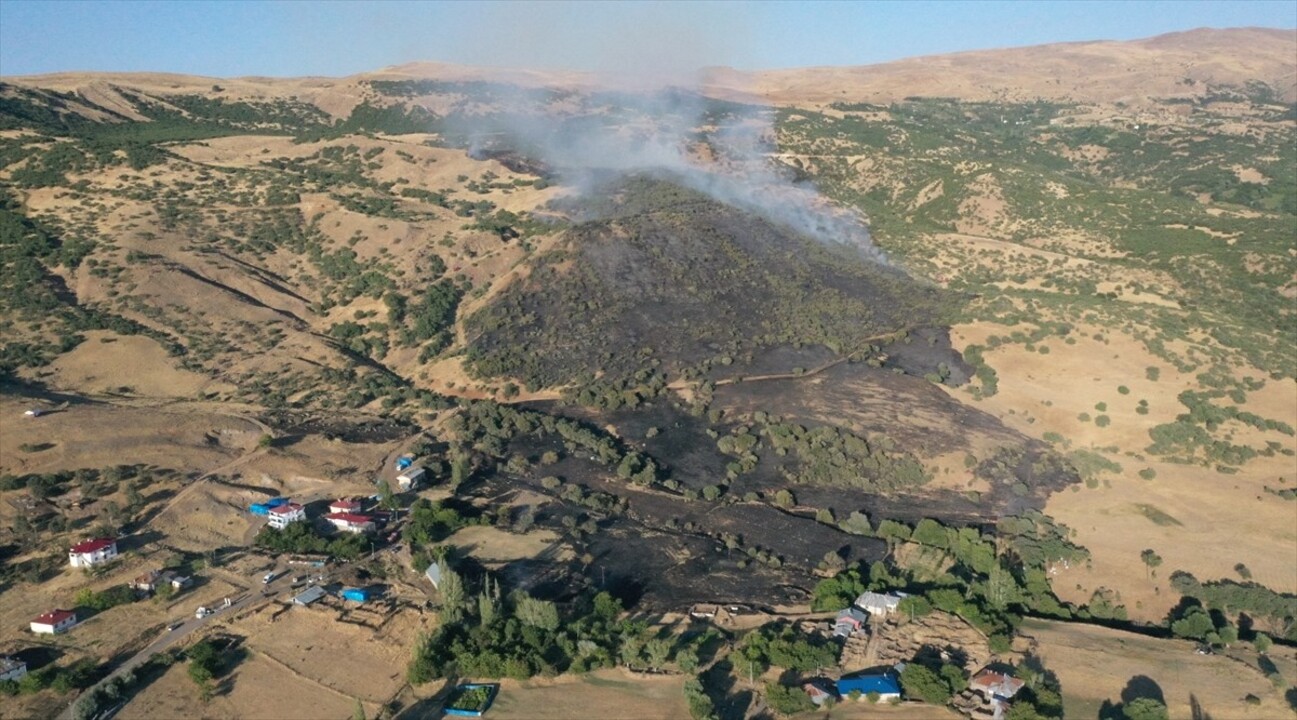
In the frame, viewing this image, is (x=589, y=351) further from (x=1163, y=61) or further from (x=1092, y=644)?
(x=1163, y=61)

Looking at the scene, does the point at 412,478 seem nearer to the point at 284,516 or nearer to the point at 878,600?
the point at 284,516

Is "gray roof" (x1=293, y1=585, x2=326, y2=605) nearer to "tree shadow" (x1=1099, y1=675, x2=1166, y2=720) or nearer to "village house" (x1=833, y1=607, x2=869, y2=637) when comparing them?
"village house" (x1=833, y1=607, x2=869, y2=637)

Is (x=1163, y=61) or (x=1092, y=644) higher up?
(x=1163, y=61)

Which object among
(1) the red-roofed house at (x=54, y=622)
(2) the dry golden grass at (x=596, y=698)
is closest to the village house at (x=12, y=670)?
(1) the red-roofed house at (x=54, y=622)

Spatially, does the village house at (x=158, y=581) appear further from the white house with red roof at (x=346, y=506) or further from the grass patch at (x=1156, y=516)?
the grass patch at (x=1156, y=516)

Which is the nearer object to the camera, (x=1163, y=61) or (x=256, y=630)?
(x=256, y=630)

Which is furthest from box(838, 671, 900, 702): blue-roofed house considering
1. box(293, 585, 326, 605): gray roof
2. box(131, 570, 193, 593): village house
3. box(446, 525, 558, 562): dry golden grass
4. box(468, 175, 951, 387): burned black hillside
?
box(468, 175, 951, 387): burned black hillside

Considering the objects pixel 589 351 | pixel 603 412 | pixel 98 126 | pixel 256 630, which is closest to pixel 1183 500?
pixel 603 412
